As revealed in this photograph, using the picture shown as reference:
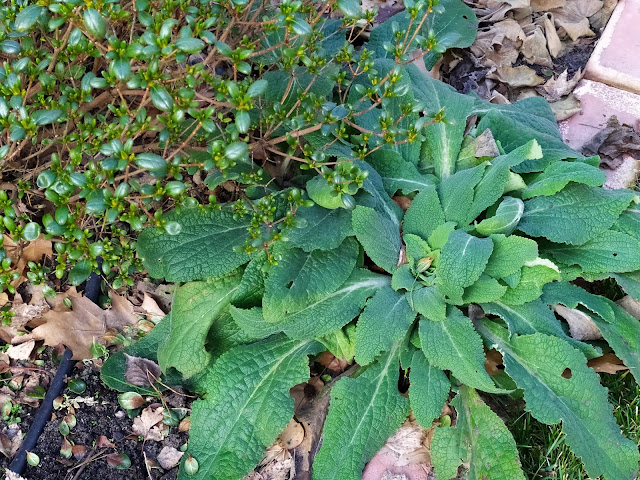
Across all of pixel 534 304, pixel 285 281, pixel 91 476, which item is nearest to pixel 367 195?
pixel 285 281

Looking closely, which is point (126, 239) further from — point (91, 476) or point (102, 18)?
point (102, 18)

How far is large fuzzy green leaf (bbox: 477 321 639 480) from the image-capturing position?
81.0 inches

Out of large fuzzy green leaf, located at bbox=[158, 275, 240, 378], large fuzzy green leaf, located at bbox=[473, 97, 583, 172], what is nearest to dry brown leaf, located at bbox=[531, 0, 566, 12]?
large fuzzy green leaf, located at bbox=[473, 97, 583, 172]

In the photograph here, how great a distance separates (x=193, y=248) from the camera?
227 cm

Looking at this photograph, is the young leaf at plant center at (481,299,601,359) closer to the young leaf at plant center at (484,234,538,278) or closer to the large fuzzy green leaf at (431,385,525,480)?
the young leaf at plant center at (484,234,538,278)

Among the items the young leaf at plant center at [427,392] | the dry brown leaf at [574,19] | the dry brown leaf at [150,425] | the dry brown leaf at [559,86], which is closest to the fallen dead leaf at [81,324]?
the dry brown leaf at [150,425]

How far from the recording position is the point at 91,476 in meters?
2.13

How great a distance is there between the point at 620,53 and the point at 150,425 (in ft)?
10.1

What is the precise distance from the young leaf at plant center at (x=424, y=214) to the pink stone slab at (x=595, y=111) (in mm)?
1160

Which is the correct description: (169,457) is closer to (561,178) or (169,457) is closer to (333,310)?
(333,310)

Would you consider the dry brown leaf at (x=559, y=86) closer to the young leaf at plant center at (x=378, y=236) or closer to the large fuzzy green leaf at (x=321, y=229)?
the young leaf at plant center at (x=378, y=236)

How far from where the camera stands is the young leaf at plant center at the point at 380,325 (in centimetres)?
212

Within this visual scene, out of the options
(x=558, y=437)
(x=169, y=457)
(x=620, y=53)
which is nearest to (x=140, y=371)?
(x=169, y=457)

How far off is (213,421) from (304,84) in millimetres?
1324
